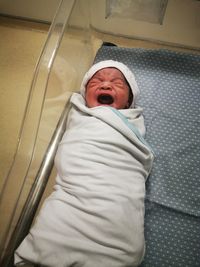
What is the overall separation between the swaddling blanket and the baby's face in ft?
0.26

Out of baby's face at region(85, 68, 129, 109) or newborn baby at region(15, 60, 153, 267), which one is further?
baby's face at region(85, 68, 129, 109)

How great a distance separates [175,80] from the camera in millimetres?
1419

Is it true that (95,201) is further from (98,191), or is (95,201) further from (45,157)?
(45,157)

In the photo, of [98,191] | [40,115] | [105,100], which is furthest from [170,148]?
[40,115]

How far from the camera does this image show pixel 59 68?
45.3 inches

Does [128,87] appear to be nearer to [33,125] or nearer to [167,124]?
[167,124]

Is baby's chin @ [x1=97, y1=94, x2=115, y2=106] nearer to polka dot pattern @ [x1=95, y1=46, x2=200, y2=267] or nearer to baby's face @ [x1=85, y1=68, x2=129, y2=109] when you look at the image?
baby's face @ [x1=85, y1=68, x2=129, y2=109]

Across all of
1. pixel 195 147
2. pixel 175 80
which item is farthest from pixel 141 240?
pixel 175 80

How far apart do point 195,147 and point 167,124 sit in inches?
6.3

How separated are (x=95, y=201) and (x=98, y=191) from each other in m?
0.03

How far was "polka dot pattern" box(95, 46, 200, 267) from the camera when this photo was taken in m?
0.98

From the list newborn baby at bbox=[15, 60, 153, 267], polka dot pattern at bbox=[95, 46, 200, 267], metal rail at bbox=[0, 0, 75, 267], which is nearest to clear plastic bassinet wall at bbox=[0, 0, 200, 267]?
metal rail at bbox=[0, 0, 75, 267]

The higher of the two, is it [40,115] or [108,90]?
[108,90]

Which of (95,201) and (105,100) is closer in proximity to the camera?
(95,201)
